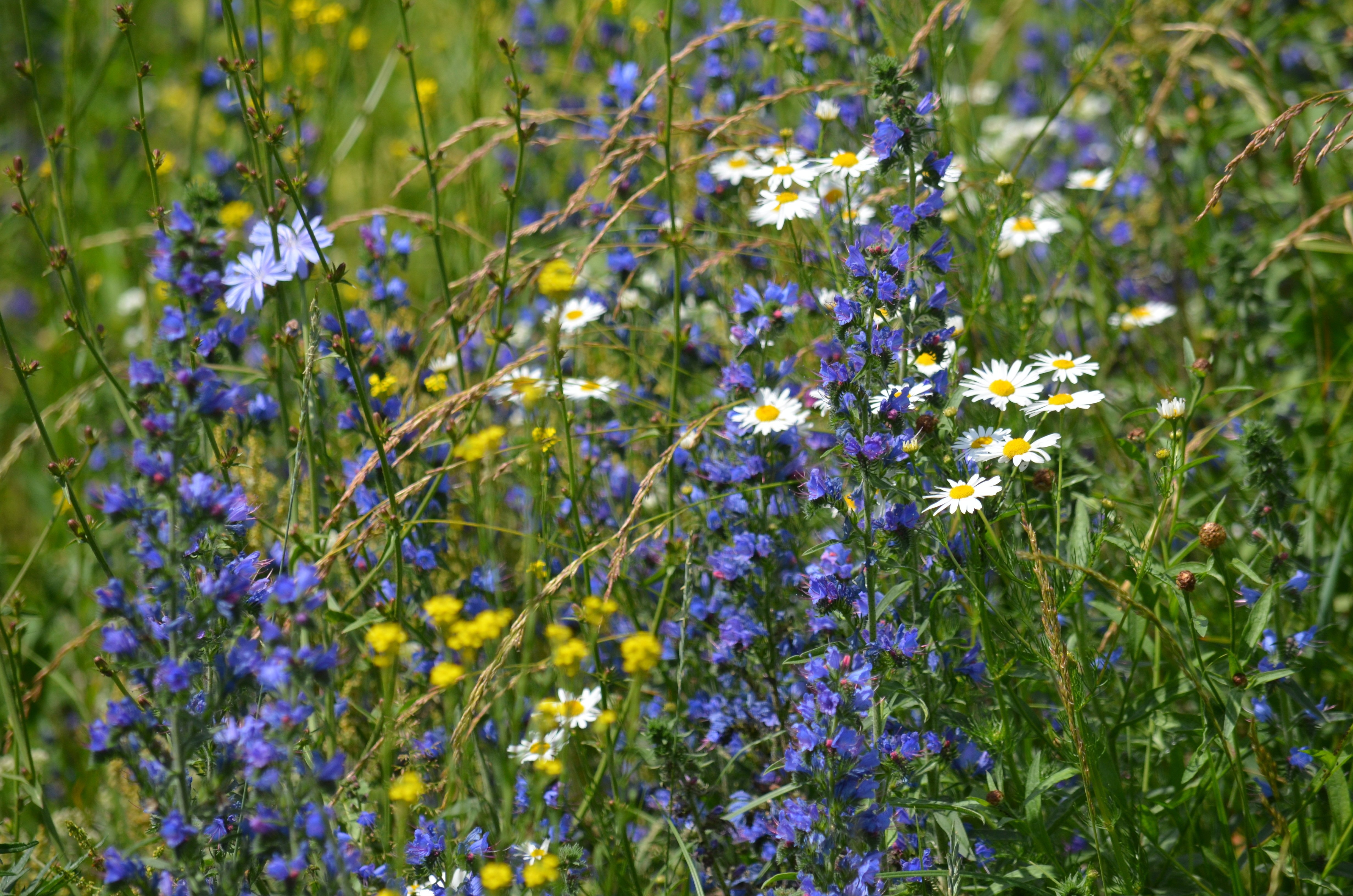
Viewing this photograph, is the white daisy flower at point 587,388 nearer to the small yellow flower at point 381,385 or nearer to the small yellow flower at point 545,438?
the small yellow flower at point 545,438

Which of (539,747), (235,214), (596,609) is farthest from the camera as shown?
(235,214)

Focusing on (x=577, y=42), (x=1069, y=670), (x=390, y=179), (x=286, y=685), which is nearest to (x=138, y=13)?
(x=390, y=179)

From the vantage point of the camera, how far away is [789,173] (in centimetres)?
291

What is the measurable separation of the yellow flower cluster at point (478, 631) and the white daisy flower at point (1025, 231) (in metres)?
2.35

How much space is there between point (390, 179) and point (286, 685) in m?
4.68

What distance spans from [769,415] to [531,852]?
1097mm

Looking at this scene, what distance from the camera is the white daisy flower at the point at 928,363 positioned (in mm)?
2271

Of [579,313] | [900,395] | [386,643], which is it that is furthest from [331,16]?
[386,643]

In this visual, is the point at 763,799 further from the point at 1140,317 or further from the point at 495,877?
the point at 1140,317

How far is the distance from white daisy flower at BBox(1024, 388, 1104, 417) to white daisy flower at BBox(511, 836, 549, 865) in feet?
4.41

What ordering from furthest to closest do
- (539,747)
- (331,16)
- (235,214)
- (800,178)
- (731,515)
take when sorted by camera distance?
(331,16) → (235,214) → (800,178) → (731,515) → (539,747)

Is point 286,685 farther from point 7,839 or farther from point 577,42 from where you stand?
point 577,42

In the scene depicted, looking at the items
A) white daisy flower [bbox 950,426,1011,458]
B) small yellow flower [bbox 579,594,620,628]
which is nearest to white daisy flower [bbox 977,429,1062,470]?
white daisy flower [bbox 950,426,1011,458]

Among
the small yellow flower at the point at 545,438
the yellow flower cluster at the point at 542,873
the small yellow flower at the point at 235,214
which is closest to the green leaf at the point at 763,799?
the yellow flower cluster at the point at 542,873
